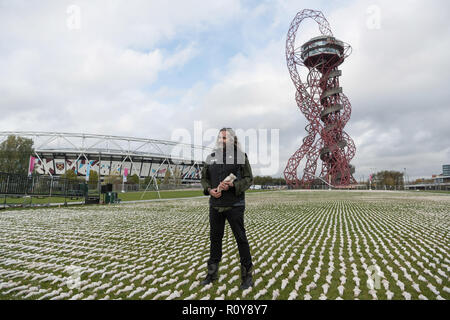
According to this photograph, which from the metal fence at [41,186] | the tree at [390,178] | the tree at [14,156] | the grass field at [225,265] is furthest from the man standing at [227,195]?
the tree at [390,178]

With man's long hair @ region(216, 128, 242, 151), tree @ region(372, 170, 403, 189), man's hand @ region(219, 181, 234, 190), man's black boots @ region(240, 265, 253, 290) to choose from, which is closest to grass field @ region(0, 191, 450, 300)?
man's black boots @ region(240, 265, 253, 290)

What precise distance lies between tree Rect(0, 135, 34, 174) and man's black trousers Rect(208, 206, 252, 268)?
179 ft

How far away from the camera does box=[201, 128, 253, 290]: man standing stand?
3.16m

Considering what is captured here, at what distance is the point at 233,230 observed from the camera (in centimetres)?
319

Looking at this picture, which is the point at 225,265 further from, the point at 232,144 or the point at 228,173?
the point at 232,144

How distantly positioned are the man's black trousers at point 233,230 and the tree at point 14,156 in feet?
179

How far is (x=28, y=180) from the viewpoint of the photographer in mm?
13562

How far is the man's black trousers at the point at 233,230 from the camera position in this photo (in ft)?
10.4

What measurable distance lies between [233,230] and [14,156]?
186 feet

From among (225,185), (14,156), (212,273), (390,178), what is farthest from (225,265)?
(390,178)

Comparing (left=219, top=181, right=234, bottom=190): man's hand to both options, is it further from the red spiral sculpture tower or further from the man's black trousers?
the red spiral sculpture tower
